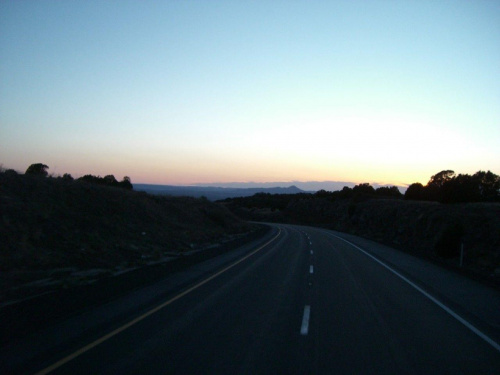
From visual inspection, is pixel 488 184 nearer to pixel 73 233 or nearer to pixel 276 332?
pixel 73 233

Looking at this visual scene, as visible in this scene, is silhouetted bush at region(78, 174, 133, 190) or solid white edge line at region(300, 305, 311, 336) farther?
silhouetted bush at region(78, 174, 133, 190)

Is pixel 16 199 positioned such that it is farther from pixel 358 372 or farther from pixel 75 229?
pixel 358 372

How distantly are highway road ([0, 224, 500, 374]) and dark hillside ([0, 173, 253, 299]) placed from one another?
4374mm

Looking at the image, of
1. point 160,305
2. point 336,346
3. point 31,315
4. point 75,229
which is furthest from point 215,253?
point 336,346

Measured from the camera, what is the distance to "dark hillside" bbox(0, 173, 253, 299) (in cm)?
1492

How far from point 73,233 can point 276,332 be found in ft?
48.4

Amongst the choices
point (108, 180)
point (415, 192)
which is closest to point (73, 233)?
point (108, 180)

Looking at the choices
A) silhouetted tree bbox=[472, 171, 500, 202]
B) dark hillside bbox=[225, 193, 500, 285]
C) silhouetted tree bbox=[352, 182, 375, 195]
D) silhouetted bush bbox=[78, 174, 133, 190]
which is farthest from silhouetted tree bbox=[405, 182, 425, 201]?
silhouetted bush bbox=[78, 174, 133, 190]

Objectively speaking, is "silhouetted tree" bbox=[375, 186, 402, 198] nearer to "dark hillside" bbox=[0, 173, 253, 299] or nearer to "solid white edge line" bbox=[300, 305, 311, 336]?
"dark hillside" bbox=[0, 173, 253, 299]

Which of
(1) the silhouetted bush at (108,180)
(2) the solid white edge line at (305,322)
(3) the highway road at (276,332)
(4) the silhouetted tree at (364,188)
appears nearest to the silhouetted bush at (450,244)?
(3) the highway road at (276,332)

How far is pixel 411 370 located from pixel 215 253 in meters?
17.3

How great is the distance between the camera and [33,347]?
23.0ft

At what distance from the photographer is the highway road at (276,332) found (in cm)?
634

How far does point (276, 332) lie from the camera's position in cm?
820
